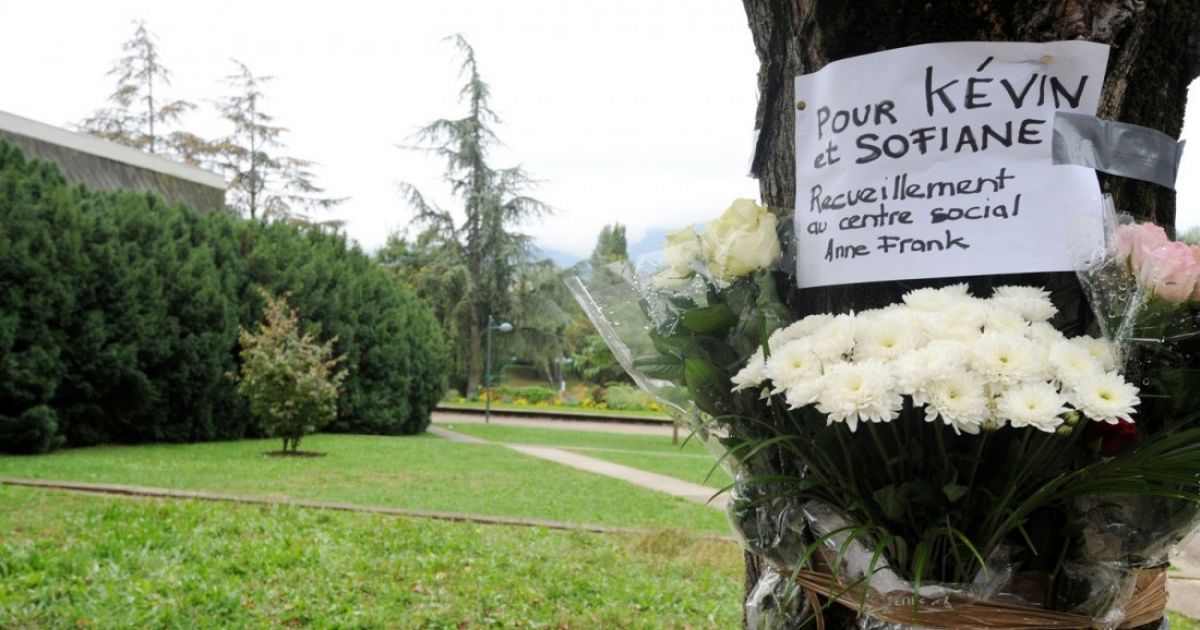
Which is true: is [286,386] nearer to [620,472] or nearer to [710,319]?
[620,472]

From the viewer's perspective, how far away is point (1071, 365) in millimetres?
1170

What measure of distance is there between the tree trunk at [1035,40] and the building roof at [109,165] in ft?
50.3

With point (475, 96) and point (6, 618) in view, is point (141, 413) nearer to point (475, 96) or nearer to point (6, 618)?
point (6, 618)

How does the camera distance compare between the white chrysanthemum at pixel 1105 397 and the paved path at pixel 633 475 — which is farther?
the paved path at pixel 633 475

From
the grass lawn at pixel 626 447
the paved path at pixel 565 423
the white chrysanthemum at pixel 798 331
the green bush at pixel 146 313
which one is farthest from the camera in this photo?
the paved path at pixel 565 423

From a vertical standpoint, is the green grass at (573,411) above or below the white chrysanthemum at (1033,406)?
below

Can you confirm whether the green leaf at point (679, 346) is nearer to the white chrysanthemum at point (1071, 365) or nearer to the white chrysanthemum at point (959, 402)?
the white chrysanthemum at point (959, 402)

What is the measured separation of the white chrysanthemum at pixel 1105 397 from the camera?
43.8 inches

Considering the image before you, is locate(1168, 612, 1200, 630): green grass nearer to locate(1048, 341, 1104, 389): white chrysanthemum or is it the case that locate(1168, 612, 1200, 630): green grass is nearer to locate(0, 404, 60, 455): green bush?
locate(1048, 341, 1104, 389): white chrysanthemum

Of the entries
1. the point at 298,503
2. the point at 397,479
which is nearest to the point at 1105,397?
the point at 298,503

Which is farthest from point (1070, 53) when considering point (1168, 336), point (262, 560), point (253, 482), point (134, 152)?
point (134, 152)

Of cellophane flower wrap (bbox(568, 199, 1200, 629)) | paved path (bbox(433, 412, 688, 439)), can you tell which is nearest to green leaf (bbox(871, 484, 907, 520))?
cellophane flower wrap (bbox(568, 199, 1200, 629))

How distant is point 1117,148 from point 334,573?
405cm

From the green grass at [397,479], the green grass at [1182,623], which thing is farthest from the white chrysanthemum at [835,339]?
the green grass at [397,479]
